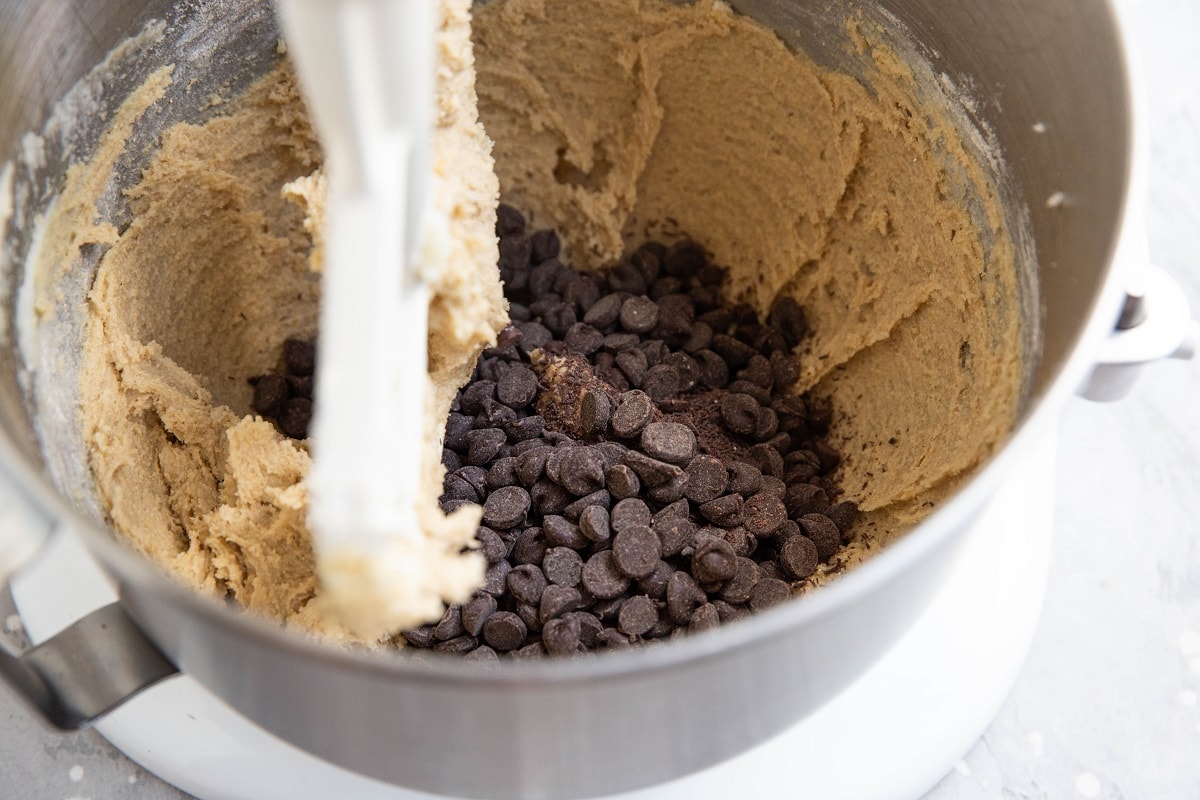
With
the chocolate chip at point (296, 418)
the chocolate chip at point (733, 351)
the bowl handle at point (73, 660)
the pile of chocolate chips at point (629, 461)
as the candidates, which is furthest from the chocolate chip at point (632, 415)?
the bowl handle at point (73, 660)

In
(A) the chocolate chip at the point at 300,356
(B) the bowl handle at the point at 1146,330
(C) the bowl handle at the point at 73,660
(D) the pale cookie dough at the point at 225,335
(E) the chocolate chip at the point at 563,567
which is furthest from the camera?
(A) the chocolate chip at the point at 300,356

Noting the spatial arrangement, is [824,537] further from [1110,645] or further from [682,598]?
[1110,645]

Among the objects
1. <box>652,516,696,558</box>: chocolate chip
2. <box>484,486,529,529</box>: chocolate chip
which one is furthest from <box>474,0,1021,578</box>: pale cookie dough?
<box>484,486,529,529</box>: chocolate chip

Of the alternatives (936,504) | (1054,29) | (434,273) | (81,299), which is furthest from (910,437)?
(81,299)

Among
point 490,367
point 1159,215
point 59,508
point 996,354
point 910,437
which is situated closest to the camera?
point 59,508

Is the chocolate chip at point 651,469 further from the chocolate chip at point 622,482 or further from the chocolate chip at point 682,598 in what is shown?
the chocolate chip at point 682,598

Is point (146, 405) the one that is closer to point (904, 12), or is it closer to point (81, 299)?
point (81, 299)

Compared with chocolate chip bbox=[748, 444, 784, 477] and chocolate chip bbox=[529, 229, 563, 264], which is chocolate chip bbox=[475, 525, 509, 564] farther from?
chocolate chip bbox=[529, 229, 563, 264]
